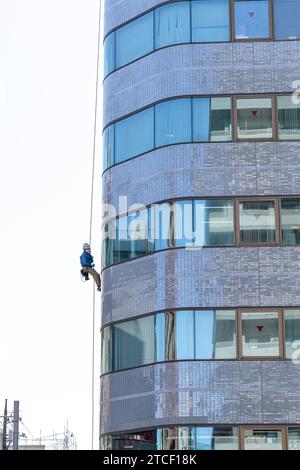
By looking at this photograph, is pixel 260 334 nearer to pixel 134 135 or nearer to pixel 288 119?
pixel 288 119

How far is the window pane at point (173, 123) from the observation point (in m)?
32.6

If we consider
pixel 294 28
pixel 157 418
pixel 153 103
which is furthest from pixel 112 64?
pixel 157 418

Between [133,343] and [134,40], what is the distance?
30.8ft

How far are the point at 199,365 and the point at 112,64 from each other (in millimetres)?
10351

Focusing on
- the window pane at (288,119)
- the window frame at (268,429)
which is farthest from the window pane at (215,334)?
the window pane at (288,119)

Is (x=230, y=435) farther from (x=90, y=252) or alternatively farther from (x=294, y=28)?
(x=294, y=28)

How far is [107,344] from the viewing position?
33625mm

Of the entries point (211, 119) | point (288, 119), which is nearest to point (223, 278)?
point (211, 119)

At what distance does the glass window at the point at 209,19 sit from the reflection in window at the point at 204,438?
11.4 metres

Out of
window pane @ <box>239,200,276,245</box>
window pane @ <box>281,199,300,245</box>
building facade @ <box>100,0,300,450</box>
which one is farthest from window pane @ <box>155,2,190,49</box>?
window pane @ <box>281,199,300,245</box>

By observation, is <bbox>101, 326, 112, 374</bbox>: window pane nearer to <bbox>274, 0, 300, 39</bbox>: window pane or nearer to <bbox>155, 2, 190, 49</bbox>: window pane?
<bbox>155, 2, 190, 49</bbox>: window pane

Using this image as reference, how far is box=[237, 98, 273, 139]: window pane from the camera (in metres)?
32.3

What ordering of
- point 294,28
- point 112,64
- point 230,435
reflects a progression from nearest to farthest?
point 230,435 → point 294,28 → point 112,64

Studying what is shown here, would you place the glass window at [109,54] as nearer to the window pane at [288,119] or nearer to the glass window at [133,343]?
the window pane at [288,119]
